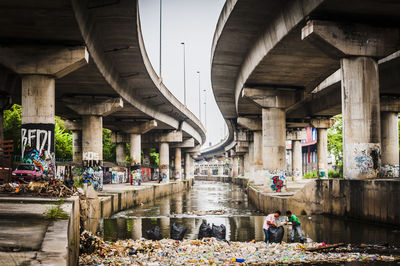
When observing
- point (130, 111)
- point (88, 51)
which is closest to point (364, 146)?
point (88, 51)

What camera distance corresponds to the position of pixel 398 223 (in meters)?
15.2

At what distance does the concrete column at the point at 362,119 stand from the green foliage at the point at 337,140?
145 feet

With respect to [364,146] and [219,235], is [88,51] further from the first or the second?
[364,146]

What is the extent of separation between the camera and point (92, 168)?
3312 centimetres

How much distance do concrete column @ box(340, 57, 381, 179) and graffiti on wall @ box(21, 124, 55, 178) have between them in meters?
13.9

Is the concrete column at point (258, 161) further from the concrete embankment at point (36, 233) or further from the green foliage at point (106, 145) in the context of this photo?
the concrete embankment at point (36, 233)

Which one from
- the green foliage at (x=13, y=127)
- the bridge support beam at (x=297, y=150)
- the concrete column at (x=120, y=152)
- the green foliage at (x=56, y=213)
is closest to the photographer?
the green foliage at (x=56, y=213)

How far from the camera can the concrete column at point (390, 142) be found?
117 ft

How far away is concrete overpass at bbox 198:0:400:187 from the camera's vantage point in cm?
1841

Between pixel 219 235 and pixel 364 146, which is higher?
pixel 364 146

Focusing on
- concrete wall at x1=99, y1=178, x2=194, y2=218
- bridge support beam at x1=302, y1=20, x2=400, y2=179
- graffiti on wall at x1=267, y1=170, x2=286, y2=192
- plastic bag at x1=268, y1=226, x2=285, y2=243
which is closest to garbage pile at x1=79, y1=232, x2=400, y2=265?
plastic bag at x1=268, y1=226, x2=285, y2=243

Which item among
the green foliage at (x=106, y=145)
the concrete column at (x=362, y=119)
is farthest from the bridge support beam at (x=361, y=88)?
the green foliage at (x=106, y=145)

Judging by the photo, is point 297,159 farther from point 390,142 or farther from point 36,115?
point 36,115

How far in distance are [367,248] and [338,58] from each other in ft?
32.3
